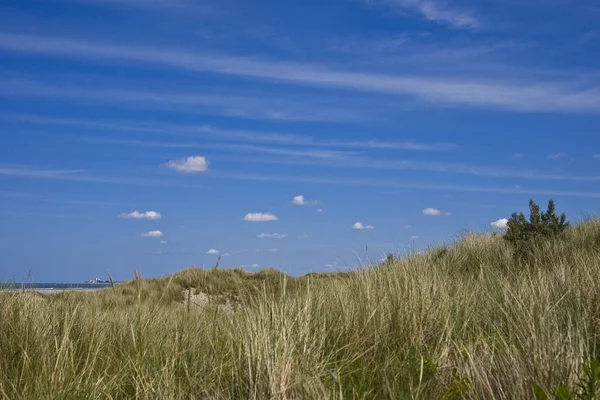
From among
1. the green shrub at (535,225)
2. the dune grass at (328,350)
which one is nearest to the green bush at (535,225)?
the green shrub at (535,225)

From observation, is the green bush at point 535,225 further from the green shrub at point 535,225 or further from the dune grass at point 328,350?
the dune grass at point 328,350

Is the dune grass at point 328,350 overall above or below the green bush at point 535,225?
below

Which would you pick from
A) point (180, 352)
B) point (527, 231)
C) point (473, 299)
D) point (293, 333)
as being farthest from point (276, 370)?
point (527, 231)

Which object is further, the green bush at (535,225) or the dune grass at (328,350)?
the green bush at (535,225)

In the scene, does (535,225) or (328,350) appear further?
(535,225)

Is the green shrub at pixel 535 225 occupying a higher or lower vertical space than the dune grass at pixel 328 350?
higher

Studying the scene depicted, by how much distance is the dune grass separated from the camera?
3.14 meters

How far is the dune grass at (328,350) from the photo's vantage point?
10.3ft

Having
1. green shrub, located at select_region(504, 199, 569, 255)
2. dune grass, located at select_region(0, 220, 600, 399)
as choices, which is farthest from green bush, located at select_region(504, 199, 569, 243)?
dune grass, located at select_region(0, 220, 600, 399)

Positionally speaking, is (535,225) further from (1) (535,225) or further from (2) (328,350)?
(2) (328,350)

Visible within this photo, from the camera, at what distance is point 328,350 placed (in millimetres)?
4488

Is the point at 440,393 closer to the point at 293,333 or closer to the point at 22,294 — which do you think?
the point at 293,333

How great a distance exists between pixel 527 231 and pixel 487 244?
3.11ft

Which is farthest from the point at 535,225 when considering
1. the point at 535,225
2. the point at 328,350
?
the point at 328,350
